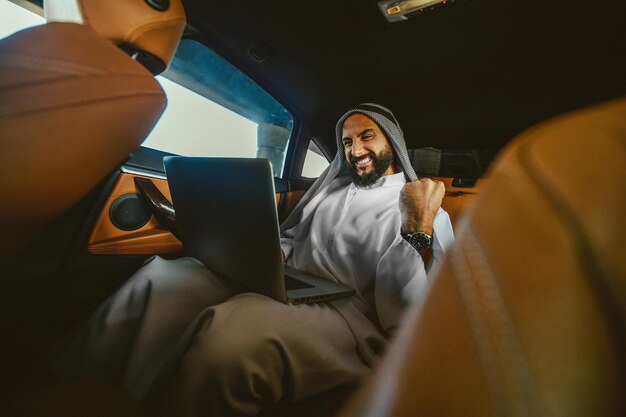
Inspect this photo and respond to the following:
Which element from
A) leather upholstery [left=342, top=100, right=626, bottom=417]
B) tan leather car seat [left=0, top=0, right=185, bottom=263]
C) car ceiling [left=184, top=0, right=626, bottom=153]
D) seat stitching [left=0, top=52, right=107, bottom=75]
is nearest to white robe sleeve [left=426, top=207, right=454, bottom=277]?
car ceiling [left=184, top=0, right=626, bottom=153]

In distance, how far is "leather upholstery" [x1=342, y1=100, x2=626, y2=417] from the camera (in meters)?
0.17

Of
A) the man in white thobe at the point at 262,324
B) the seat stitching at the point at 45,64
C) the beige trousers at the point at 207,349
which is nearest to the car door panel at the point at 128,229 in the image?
the man in white thobe at the point at 262,324

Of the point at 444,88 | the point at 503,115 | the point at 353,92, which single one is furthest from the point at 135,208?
the point at 503,115

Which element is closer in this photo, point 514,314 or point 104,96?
point 514,314

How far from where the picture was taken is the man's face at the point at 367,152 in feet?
5.44

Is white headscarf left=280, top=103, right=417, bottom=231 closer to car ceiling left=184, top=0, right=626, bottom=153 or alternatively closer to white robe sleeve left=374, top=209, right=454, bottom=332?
car ceiling left=184, top=0, right=626, bottom=153

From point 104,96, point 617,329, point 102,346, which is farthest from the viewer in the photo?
point 102,346

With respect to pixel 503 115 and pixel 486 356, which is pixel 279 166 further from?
pixel 486 356

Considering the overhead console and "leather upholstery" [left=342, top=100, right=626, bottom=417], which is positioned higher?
the overhead console

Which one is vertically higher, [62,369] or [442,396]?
[442,396]

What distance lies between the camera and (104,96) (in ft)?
1.51

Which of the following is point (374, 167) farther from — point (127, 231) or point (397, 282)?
point (127, 231)

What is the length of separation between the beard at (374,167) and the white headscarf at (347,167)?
0.06 metres

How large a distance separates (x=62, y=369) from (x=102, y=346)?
0.11 metres
